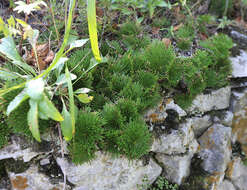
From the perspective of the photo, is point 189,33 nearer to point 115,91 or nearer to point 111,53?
point 111,53

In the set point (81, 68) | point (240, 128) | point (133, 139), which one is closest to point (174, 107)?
point (133, 139)

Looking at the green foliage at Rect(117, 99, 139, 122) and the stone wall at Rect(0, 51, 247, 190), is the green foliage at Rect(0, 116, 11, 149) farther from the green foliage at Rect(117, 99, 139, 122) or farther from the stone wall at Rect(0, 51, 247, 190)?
the green foliage at Rect(117, 99, 139, 122)

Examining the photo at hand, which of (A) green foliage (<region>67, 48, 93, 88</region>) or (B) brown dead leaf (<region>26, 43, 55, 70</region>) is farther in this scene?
(B) brown dead leaf (<region>26, 43, 55, 70</region>)

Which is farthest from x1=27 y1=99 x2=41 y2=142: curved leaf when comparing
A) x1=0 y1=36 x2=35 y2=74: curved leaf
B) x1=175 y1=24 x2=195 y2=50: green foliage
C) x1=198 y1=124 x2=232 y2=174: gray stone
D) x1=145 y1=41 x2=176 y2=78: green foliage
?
x1=198 y1=124 x2=232 y2=174: gray stone

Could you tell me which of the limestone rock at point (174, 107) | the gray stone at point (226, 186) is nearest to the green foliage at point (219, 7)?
the limestone rock at point (174, 107)

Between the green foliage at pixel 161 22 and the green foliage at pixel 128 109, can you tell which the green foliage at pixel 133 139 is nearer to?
the green foliage at pixel 128 109
